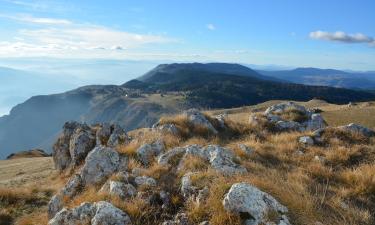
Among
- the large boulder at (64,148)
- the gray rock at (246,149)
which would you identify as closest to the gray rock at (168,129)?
the gray rock at (246,149)

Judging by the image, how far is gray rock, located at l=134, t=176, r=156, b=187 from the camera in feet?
39.6

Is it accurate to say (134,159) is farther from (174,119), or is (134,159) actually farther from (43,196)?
(43,196)

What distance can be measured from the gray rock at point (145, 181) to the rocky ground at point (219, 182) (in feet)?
0.11

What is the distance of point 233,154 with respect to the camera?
46.5 ft

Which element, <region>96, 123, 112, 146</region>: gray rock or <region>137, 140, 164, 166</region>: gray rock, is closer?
<region>137, 140, 164, 166</region>: gray rock

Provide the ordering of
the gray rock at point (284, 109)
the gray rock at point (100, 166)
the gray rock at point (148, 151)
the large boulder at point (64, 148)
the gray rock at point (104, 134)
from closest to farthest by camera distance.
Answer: the gray rock at point (100, 166) < the gray rock at point (148, 151) < the gray rock at point (104, 134) < the large boulder at point (64, 148) < the gray rock at point (284, 109)

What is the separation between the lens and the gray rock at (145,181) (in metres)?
12.1

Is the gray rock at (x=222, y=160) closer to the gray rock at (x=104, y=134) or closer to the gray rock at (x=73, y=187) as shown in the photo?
the gray rock at (x=73, y=187)

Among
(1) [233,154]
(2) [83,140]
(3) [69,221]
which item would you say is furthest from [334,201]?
(2) [83,140]

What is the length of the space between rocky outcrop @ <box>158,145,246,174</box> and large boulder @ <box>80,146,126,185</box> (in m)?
1.72

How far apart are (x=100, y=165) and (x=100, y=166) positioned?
46mm

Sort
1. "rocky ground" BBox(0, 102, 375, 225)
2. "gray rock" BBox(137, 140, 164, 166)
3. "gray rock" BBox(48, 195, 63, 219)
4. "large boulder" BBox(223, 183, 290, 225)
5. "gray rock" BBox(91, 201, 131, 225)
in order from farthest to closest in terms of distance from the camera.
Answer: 1. "gray rock" BBox(137, 140, 164, 166)
2. "gray rock" BBox(48, 195, 63, 219)
3. "gray rock" BBox(91, 201, 131, 225)
4. "rocky ground" BBox(0, 102, 375, 225)
5. "large boulder" BBox(223, 183, 290, 225)

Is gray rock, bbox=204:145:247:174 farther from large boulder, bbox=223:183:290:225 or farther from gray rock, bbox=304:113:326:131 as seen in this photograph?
gray rock, bbox=304:113:326:131

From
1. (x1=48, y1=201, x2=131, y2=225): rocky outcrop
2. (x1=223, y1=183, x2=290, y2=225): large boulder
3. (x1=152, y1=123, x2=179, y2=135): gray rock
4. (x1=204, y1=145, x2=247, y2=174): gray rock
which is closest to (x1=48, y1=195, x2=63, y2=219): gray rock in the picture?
(x1=48, y1=201, x2=131, y2=225): rocky outcrop
